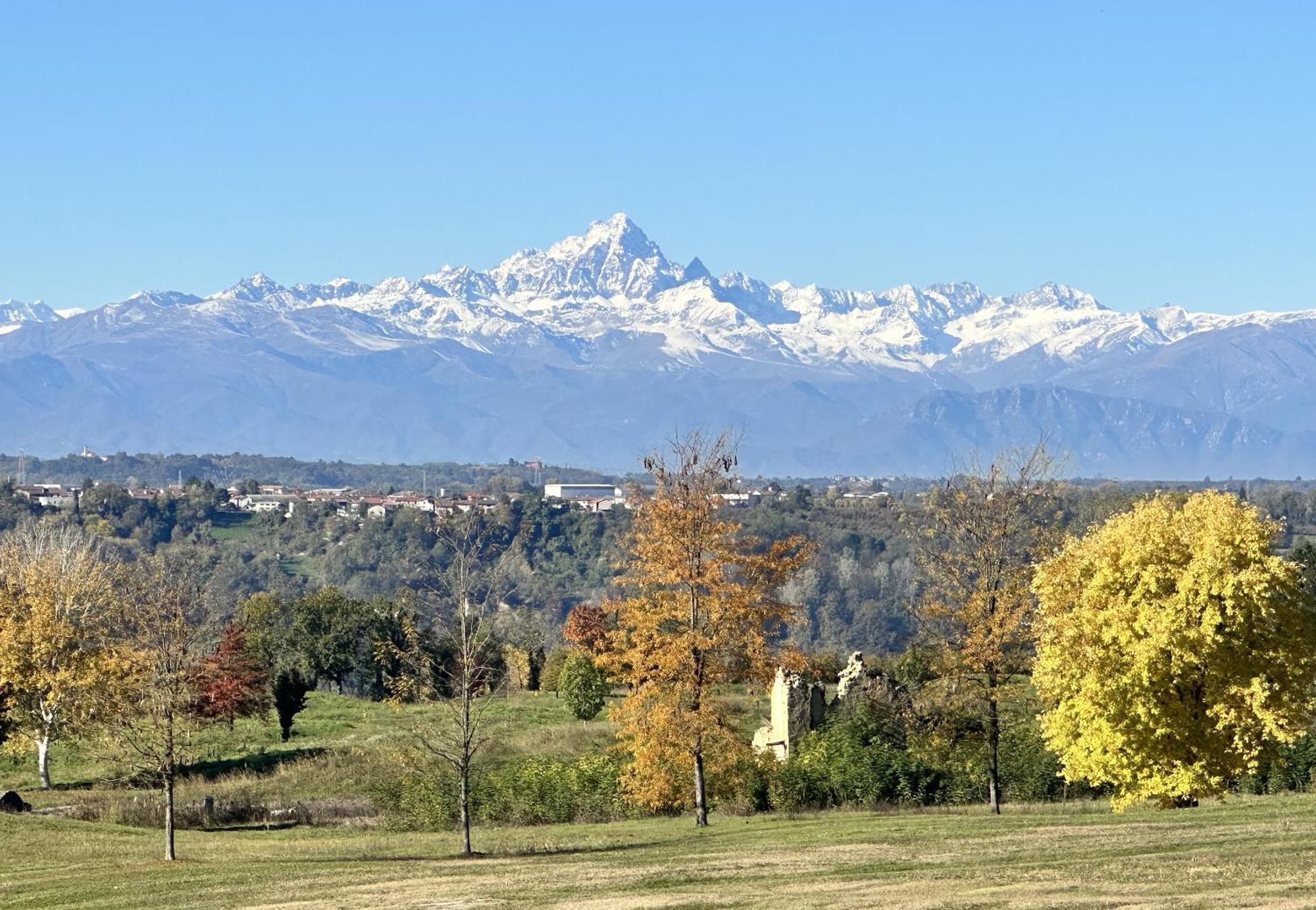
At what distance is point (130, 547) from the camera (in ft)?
607

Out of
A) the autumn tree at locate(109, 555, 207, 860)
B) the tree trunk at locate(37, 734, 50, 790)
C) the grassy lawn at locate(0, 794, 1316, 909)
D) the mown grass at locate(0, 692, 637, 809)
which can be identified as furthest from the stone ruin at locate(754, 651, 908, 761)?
the tree trunk at locate(37, 734, 50, 790)

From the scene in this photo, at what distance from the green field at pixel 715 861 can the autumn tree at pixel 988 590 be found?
2.69m

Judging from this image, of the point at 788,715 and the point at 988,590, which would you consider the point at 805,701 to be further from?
the point at 988,590

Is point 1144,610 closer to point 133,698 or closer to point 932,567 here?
point 932,567

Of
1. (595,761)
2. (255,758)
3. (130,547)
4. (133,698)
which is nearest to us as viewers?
(133,698)

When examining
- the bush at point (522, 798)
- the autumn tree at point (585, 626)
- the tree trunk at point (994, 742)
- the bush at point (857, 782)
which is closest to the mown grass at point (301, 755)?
the bush at point (522, 798)

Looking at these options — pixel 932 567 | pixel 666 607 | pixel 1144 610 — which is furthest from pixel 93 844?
pixel 1144 610

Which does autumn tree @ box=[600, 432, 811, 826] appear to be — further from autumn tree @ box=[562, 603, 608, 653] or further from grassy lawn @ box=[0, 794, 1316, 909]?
autumn tree @ box=[562, 603, 608, 653]

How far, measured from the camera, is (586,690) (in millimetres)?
64562

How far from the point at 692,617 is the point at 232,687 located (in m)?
26.0

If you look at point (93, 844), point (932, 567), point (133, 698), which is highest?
point (932, 567)

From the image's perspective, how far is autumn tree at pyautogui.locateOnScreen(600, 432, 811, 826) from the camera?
3794 centimetres

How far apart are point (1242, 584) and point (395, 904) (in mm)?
17998

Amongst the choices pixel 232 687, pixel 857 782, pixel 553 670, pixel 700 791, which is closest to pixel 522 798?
pixel 700 791
